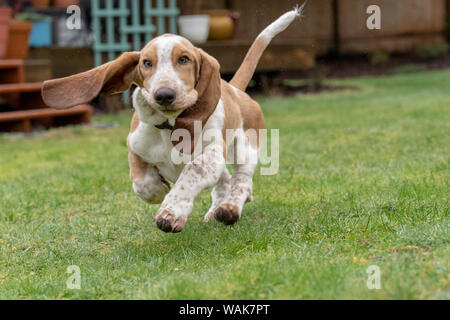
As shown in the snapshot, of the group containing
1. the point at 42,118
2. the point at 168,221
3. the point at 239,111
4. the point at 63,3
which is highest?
the point at 63,3

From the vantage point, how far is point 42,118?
980 cm

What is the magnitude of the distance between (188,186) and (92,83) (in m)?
0.73

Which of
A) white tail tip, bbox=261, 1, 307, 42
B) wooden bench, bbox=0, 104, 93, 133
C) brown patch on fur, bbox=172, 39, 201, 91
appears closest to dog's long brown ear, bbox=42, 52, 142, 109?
brown patch on fur, bbox=172, 39, 201, 91

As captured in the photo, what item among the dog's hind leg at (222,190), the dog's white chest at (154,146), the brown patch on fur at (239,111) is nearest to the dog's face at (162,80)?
the dog's white chest at (154,146)

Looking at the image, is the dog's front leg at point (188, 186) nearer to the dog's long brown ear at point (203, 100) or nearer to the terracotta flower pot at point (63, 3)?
the dog's long brown ear at point (203, 100)

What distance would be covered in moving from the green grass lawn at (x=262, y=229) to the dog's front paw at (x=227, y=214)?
2.9 inches

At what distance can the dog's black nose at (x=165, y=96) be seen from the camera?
3.36 metres

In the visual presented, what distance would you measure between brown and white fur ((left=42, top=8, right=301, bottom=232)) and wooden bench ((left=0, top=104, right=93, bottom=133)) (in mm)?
5354

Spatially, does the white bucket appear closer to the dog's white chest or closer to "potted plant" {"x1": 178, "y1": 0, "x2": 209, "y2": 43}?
"potted plant" {"x1": 178, "y1": 0, "x2": 209, "y2": 43}

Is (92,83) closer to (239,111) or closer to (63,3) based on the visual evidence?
(239,111)

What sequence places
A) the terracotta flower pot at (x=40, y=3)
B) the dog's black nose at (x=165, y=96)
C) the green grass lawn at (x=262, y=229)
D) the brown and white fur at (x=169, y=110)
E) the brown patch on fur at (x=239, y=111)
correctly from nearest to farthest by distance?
the green grass lawn at (x=262, y=229) < the dog's black nose at (x=165, y=96) < the brown and white fur at (x=169, y=110) < the brown patch on fur at (x=239, y=111) < the terracotta flower pot at (x=40, y=3)

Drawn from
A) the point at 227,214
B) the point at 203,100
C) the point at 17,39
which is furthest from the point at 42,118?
the point at 203,100

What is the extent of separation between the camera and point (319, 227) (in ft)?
12.9
